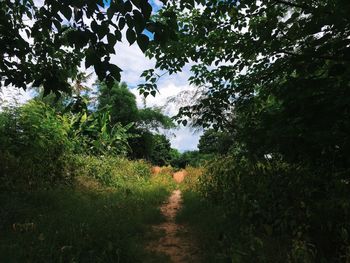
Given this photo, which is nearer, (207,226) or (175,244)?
(175,244)

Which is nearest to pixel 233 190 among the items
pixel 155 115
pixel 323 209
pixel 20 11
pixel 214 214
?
pixel 214 214

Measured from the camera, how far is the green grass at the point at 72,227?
15.5 feet

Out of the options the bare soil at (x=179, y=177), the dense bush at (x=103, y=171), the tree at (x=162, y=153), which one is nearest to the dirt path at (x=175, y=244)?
the dense bush at (x=103, y=171)

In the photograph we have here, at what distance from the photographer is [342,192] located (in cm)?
418

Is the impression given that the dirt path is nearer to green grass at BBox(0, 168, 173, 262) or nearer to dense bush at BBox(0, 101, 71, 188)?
green grass at BBox(0, 168, 173, 262)

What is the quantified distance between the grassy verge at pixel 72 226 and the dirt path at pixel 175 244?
0.81 ft

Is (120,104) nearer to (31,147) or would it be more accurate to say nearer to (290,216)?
(31,147)

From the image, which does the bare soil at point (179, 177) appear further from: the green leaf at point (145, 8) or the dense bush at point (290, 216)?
the green leaf at point (145, 8)

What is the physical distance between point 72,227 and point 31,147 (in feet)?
14.9

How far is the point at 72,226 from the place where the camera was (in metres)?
5.57

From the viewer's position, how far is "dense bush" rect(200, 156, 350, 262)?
4219 mm

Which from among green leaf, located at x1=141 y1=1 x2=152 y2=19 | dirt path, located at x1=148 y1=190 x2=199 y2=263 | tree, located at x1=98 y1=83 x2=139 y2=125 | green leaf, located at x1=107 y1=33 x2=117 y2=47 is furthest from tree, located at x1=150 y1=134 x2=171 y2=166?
green leaf, located at x1=141 y1=1 x2=152 y2=19

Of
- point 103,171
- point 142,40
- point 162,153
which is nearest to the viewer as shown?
point 142,40

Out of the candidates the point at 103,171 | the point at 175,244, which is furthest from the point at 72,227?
the point at 103,171
